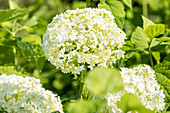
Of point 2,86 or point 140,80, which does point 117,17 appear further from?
point 2,86

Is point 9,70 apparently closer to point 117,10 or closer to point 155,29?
point 117,10

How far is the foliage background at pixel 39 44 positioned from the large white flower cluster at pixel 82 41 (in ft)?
1.19


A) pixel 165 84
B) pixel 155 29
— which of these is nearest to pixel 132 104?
pixel 165 84

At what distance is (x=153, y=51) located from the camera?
6.92 feet

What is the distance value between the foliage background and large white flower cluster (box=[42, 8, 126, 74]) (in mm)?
362

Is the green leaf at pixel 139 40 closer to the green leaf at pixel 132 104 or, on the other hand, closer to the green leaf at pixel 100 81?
the green leaf at pixel 132 104

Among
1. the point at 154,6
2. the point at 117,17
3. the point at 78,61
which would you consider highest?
the point at 154,6

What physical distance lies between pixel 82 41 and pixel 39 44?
1.00 meters

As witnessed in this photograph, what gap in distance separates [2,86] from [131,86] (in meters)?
0.77

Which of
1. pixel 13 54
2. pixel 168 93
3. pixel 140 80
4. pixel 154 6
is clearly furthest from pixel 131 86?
pixel 154 6

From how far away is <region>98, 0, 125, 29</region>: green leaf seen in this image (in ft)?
6.30

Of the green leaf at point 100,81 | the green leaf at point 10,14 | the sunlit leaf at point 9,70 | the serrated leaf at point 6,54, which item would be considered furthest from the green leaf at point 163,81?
the serrated leaf at point 6,54

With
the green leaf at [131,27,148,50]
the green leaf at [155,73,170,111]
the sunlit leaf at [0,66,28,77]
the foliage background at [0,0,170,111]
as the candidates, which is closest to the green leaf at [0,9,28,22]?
the foliage background at [0,0,170,111]

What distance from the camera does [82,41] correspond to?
1.59 m
